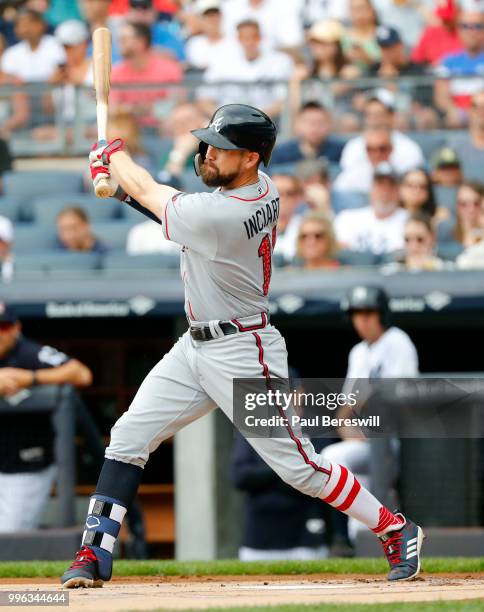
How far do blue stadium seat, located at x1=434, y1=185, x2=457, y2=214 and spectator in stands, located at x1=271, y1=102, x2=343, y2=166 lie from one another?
829mm

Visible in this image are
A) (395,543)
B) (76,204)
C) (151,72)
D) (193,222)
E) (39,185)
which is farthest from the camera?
(151,72)

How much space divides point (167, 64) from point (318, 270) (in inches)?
130

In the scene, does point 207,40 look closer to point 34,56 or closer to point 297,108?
point 34,56

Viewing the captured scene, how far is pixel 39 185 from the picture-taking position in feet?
31.4

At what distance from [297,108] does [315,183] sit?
808 millimetres

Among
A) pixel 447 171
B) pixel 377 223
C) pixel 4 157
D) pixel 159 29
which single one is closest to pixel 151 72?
pixel 159 29

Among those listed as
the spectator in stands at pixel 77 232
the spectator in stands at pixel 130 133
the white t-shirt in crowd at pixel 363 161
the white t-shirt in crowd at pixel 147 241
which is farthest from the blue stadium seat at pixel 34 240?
the white t-shirt in crowd at pixel 363 161

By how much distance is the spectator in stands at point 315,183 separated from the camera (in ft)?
28.8

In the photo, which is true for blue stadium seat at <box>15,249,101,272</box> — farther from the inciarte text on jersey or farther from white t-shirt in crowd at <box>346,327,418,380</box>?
the inciarte text on jersey

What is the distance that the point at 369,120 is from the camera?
929 cm

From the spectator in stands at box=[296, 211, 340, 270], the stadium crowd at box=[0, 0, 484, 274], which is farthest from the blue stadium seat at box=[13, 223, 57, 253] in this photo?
the spectator in stands at box=[296, 211, 340, 270]

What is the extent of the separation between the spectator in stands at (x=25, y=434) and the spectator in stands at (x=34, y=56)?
3942 mm

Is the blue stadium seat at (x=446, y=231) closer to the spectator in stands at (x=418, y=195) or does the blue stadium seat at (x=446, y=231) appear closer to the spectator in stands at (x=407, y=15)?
the spectator in stands at (x=418, y=195)

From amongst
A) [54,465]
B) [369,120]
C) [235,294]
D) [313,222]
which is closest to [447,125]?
[369,120]
